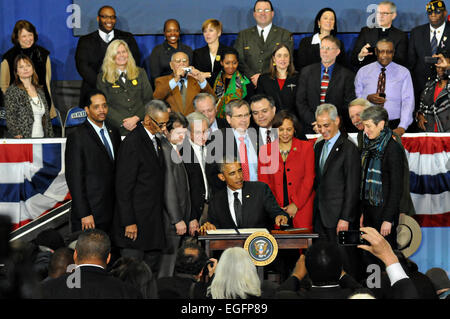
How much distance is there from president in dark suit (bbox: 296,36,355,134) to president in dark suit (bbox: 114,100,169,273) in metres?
1.67

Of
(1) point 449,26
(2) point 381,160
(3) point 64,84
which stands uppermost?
(1) point 449,26

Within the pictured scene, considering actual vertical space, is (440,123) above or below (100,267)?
above

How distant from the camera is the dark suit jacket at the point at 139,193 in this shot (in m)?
5.91

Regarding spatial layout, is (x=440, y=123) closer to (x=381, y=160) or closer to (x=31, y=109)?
(x=381, y=160)

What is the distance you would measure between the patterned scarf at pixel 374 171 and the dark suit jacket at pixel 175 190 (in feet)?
4.90

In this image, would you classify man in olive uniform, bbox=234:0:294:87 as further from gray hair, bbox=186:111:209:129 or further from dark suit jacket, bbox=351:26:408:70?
gray hair, bbox=186:111:209:129

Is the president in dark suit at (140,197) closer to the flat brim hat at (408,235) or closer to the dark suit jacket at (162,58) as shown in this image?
the dark suit jacket at (162,58)

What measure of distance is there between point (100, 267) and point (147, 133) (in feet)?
7.89

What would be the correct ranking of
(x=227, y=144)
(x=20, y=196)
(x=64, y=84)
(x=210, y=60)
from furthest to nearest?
(x=64, y=84) → (x=210, y=60) → (x=20, y=196) → (x=227, y=144)

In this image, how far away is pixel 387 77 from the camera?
7.26 metres

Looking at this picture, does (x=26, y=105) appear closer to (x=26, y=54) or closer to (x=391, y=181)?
(x=26, y=54)

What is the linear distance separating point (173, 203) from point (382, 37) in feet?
10.9
